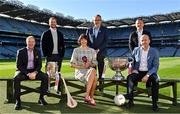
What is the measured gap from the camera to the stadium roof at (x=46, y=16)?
211 feet

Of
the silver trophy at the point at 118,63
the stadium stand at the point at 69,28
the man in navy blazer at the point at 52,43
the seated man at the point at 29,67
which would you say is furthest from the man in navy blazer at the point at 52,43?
the stadium stand at the point at 69,28

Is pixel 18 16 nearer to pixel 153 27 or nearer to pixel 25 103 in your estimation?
pixel 153 27

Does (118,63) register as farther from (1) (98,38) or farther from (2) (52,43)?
(2) (52,43)

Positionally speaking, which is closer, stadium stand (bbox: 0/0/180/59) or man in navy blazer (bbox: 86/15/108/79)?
man in navy blazer (bbox: 86/15/108/79)

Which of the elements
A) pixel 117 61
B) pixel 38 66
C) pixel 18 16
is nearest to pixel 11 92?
pixel 38 66

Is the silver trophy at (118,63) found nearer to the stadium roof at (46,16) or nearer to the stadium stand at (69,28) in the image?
the stadium roof at (46,16)

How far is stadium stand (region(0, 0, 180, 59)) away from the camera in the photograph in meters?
68.0

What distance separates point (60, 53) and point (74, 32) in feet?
272

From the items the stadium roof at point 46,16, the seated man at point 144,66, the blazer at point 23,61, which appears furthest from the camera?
the stadium roof at point 46,16

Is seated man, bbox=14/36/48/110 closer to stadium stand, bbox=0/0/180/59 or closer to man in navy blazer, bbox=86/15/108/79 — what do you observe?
man in navy blazer, bbox=86/15/108/79

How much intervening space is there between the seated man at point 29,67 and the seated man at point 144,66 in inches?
80.9

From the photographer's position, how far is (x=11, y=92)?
8641mm

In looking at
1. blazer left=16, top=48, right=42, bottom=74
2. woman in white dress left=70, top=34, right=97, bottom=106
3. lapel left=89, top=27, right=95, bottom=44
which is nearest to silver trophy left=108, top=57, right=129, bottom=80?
woman in white dress left=70, top=34, right=97, bottom=106

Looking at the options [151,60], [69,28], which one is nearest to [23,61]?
[151,60]
